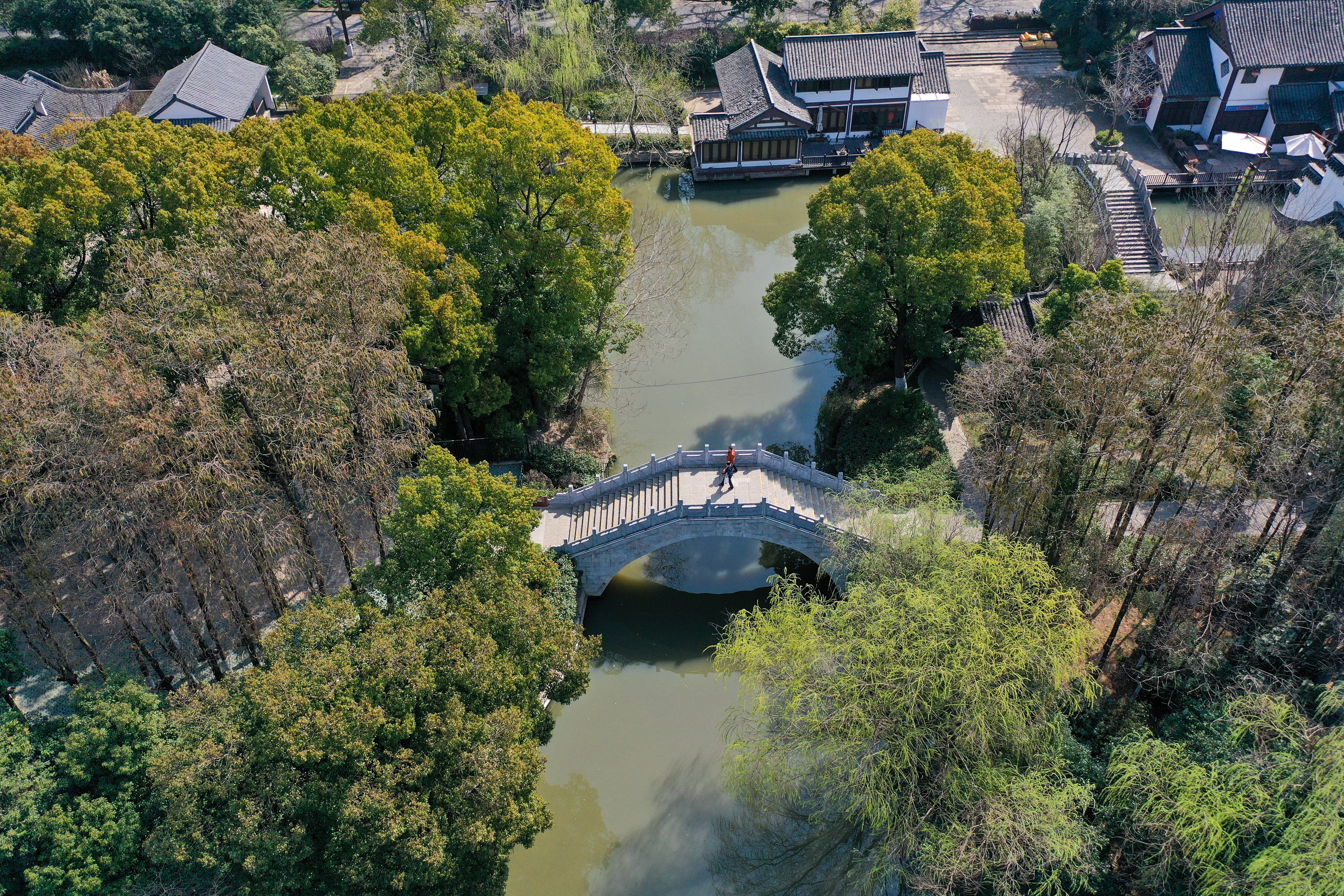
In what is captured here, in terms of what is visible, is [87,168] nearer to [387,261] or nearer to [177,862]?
[387,261]

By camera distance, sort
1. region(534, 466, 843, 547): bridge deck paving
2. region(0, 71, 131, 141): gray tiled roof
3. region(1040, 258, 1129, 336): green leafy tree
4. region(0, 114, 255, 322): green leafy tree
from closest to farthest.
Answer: region(0, 114, 255, 322): green leafy tree, region(534, 466, 843, 547): bridge deck paving, region(1040, 258, 1129, 336): green leafy tree, region(0, 71, 131, 141): gray tiled roof

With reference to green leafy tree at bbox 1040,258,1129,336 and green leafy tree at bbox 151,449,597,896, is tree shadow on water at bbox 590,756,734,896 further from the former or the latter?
green leafy tree at bbox 1040,258,1129,336

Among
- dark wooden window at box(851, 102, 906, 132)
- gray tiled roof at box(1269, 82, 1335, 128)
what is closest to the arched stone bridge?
dark wooden window at box(851, 102, 906, 132)

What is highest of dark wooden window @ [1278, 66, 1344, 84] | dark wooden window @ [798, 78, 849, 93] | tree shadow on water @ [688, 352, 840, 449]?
dark wooden window @ [1278, 66, 1344, 84]

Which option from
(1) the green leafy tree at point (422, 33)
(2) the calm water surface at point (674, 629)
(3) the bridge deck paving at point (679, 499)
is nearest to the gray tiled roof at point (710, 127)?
(2) the calm water surface at point (674, 629)

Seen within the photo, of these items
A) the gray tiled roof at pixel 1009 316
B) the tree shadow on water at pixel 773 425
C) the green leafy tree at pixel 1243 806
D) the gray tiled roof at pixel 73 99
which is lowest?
the tree shadow on water at pixel 773 425

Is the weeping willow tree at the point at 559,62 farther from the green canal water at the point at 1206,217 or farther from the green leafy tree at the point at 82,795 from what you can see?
the green leafy tree at the point at 82,795
